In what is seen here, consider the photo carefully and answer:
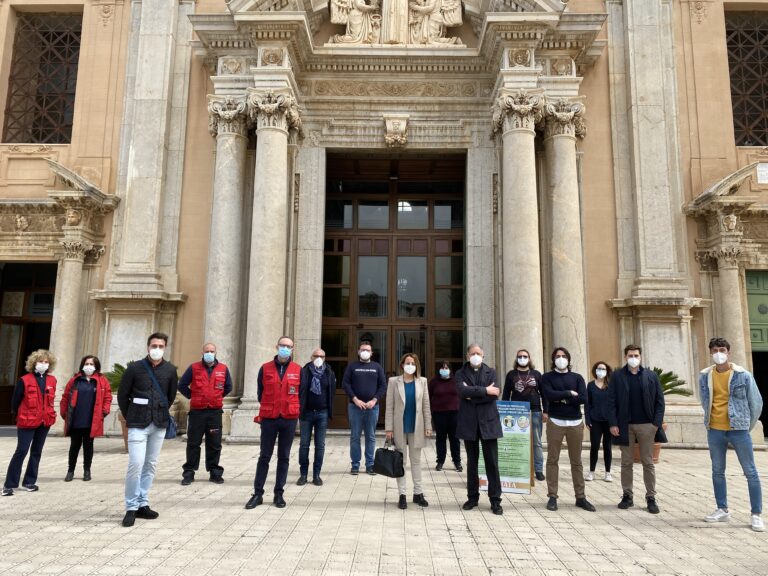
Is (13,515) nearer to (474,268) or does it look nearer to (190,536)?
(190,536)

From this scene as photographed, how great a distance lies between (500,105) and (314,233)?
481 centimetres

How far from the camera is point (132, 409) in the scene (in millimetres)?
5711

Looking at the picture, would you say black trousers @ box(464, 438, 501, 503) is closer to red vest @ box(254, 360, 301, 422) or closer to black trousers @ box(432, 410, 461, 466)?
red vest @ box(254, 360, 301, 422)

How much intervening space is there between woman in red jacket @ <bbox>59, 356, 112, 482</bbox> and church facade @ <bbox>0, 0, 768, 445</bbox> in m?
3.52

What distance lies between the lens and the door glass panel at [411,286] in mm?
14320

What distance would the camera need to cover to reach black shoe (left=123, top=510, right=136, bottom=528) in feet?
17.9

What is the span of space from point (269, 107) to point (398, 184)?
162 inches

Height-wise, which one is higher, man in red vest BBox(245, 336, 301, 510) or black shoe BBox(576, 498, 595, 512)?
man in red vest BBox(245, 336, 301, 510)

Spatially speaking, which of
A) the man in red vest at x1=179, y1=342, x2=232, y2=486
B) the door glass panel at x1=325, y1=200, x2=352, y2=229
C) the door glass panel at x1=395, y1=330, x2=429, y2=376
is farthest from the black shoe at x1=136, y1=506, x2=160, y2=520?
the door glass panel at x1=325, y1=200, x2=352, y2=229

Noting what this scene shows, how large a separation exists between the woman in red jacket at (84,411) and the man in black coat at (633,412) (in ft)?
21.7

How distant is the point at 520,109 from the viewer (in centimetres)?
1201

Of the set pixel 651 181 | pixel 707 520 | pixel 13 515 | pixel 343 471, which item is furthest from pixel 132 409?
pixel 651 181

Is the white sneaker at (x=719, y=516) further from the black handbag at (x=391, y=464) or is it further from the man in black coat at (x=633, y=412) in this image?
the black handbag at (x=391, y=464)

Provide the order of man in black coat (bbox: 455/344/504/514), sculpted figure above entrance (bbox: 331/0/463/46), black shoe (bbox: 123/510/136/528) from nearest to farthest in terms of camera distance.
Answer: black shoe (bbox: 123/510/136/528) → man in black coat (bbox: 455/344/504/514) → sculpted figure above entrance (bbox: 331/0/463/46)
